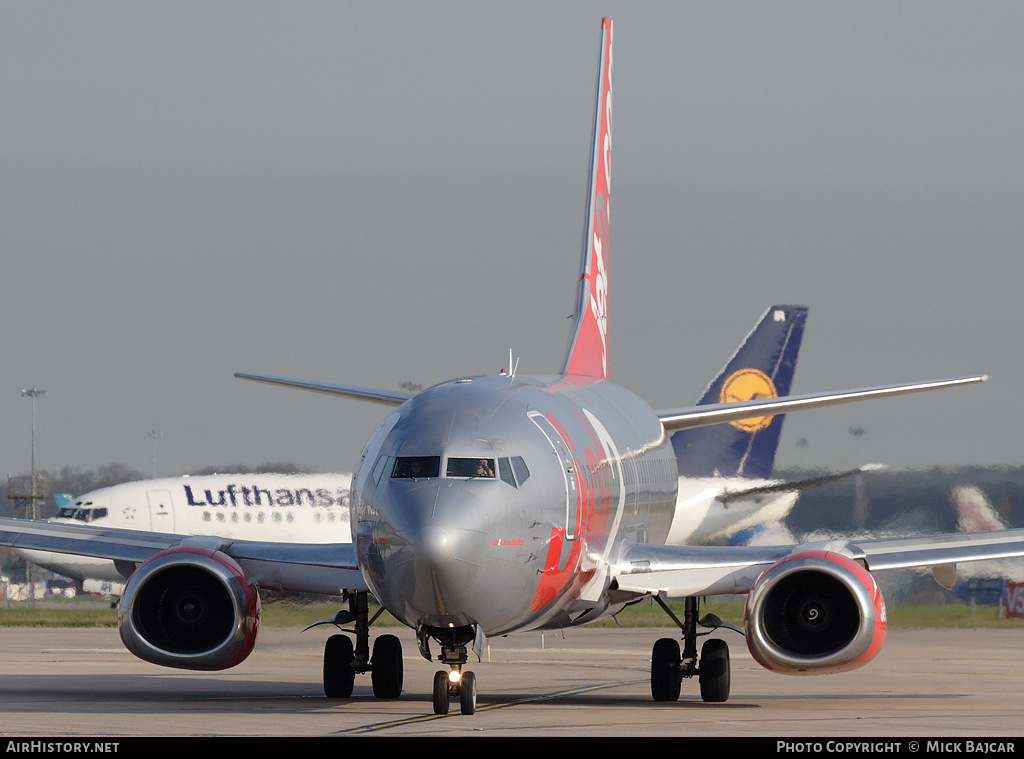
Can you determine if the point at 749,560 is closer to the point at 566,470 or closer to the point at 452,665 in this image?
the point at 566,470

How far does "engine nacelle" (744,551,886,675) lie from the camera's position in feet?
56.4

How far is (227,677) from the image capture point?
83.0 feet

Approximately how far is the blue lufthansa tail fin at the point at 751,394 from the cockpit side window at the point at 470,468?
25.2 meters

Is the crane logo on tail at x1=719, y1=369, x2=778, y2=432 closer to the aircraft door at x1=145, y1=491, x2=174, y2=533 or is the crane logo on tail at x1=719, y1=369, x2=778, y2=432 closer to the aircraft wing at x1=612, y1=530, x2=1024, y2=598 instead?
the aircraft door at x1=145, y1=491, x2=174, y2=533

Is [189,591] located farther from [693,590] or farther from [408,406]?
[693,590]

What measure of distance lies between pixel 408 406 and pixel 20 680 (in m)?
9.93

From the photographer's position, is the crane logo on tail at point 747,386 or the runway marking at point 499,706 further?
the crane logo on tail at point 747,386

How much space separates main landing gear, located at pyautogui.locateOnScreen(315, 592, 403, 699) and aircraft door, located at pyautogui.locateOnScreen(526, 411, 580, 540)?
Result: 3896 millimetres

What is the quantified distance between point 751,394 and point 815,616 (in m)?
24.4

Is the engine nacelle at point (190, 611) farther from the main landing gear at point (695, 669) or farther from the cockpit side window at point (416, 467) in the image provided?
the main landing gear at point (695, 669)

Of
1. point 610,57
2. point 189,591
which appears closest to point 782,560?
point 189,591

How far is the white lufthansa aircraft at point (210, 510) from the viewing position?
44.7m

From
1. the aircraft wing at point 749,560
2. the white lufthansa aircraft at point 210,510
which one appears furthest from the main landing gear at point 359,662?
the white lufthansa aircraft at point 210,510

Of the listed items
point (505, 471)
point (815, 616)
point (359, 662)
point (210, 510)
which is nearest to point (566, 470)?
point (505, 471)
